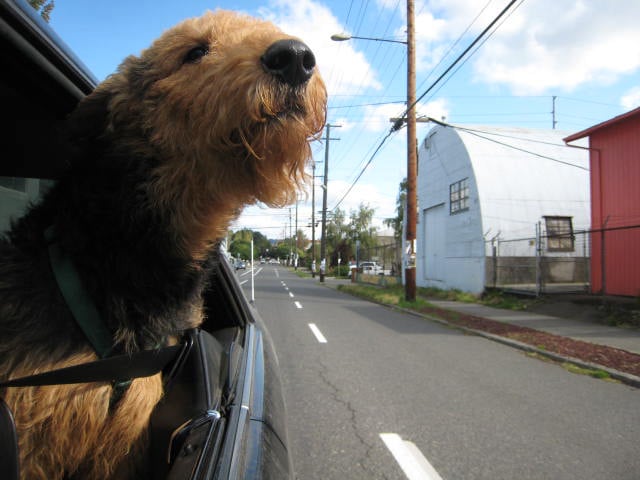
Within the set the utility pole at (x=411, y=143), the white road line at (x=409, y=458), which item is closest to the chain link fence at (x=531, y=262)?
the utility pole at (x=411, y=143)

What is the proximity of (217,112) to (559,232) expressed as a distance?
2144 centimetres

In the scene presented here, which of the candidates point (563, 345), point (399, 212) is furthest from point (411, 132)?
point (399, 212)

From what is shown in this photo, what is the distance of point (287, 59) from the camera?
130cm

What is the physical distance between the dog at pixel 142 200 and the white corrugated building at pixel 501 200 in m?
18.0

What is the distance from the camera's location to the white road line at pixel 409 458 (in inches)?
124

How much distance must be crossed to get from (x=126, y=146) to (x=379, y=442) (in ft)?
10.9

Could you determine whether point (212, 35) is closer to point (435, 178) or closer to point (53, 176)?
point (53, 176)

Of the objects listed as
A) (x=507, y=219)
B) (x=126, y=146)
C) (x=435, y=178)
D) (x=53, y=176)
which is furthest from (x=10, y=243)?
(x=435, y=178)

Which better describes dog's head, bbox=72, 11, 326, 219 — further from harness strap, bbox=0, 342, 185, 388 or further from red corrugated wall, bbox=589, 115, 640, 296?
red corrugated wall, bbox=589, 115, 640, 296

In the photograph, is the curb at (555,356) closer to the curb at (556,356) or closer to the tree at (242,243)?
the curb at (556,356)

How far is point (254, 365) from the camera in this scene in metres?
2.17

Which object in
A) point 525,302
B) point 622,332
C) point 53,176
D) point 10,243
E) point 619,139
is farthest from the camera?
point 525,302

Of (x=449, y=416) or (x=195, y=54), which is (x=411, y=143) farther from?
(x=195, y=54)

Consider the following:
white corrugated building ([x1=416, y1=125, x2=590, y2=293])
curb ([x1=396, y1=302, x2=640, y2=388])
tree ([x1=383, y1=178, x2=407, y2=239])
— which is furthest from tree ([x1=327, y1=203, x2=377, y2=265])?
curb ([x1=396, y1=302, x2=640, y2=388])
